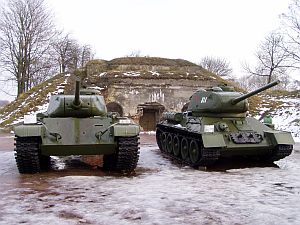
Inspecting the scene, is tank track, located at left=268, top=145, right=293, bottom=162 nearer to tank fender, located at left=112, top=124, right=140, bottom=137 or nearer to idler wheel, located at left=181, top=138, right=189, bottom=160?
idler wheel, located at left=181, top=138, right=189, bottom=160

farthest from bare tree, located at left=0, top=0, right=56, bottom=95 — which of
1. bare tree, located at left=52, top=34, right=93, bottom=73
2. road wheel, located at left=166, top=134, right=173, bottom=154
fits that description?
road wheel, located at left=166, top=134, right=173, bottom=154

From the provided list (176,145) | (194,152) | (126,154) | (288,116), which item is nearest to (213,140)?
(194,152)

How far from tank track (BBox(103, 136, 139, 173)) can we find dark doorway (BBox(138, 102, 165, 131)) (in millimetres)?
13989

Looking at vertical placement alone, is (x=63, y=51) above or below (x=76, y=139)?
above

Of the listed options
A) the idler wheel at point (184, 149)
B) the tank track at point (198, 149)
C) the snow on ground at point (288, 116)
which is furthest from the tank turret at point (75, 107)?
the snow on ground at point (288, 116)

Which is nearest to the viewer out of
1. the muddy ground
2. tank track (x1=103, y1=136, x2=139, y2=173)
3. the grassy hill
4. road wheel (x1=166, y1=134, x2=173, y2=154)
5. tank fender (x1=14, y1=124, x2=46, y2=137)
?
the muddy ground

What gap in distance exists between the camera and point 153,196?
630 centimetres

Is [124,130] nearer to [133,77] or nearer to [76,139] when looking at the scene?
[76,139]

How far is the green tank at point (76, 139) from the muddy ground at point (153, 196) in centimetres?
41

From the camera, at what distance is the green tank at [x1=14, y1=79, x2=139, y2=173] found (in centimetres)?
804

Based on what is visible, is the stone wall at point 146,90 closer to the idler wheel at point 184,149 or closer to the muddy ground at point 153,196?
the idler wheel at point 184,149

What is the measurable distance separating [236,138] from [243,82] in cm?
5880

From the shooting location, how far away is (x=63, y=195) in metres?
6.39

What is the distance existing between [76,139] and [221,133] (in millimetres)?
3617
